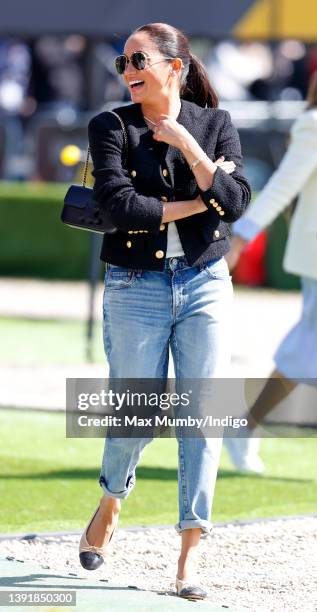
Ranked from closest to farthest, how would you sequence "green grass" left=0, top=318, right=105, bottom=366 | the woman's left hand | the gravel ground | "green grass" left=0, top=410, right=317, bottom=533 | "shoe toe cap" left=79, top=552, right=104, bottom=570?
the woman's left hand < the gravel ground < "shoe toe cap" left=79, top=552, right=104, bottom=570 < "green grass" left=0, top=410, right=317, bottom=533 < "green grass" left=0, top=318, right=105, bottom=366

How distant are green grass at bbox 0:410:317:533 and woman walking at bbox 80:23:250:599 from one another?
1.44m

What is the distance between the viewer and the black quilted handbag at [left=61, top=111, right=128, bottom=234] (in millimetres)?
5195

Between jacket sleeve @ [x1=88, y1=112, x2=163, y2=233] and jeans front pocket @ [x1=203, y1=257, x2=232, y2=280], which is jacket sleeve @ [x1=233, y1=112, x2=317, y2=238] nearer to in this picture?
jeans front pocket @ [x1=203, y1=257, x2=232, y2=280]

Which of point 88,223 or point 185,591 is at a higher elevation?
point 88,223

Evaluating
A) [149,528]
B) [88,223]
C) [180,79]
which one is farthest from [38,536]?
[180,79]

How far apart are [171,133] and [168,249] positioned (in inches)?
16.0

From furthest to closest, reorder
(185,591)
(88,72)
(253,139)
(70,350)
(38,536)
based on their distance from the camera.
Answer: (88,72) → (253,139) → (70,350) → (38,536) → (185,591)

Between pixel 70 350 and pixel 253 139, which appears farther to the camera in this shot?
pixel 253 139

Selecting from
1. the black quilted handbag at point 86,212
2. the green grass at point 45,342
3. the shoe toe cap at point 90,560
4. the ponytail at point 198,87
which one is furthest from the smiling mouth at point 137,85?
the green grass at point 45,342

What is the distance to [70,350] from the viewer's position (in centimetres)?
1259

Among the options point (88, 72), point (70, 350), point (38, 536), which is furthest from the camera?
point (88, 72)

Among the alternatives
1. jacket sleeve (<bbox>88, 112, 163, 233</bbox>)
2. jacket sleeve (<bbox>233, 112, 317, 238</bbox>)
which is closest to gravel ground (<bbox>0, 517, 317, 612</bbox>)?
jacket sleeve (<bbox>88, 112, 163, 233</bbox>)

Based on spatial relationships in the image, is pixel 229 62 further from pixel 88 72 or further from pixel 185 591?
pixel 185 591

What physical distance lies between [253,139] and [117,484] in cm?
1539
